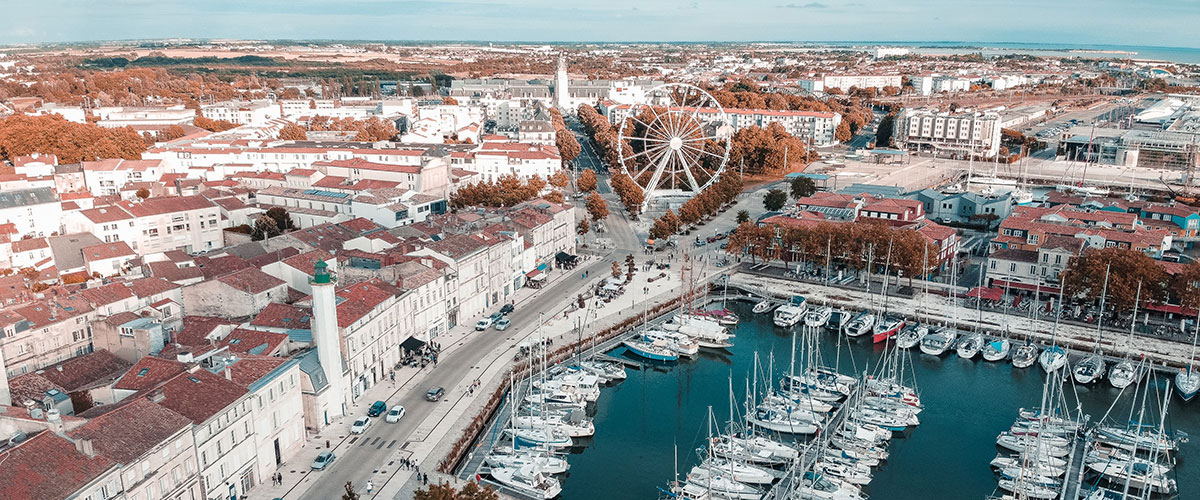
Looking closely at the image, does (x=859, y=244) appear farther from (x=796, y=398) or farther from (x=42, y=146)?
(x=42, y=146)

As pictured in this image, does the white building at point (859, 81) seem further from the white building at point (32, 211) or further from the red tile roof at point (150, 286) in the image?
the red tile roof at point (150, 286)

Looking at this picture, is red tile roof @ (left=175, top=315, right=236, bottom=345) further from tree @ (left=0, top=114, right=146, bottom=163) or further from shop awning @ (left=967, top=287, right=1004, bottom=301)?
tree @ (left=0, top=114, right=146, bottom=163)

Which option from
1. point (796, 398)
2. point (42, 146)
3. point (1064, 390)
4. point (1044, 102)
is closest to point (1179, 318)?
point (1064, 390)

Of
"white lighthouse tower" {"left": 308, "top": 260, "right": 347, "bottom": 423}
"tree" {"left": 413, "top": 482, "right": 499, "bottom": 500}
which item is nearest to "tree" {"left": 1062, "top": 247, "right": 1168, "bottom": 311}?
"tree" {"left": 413, "top": 482, "right": 499, "bottom": 500}

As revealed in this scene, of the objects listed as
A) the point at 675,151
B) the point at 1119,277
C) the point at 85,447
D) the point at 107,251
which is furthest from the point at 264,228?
the point at 1119,277

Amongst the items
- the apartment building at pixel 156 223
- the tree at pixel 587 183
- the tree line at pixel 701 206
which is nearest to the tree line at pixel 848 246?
the tree line at pixel 701 206

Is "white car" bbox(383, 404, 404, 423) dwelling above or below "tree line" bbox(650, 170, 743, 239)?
below
